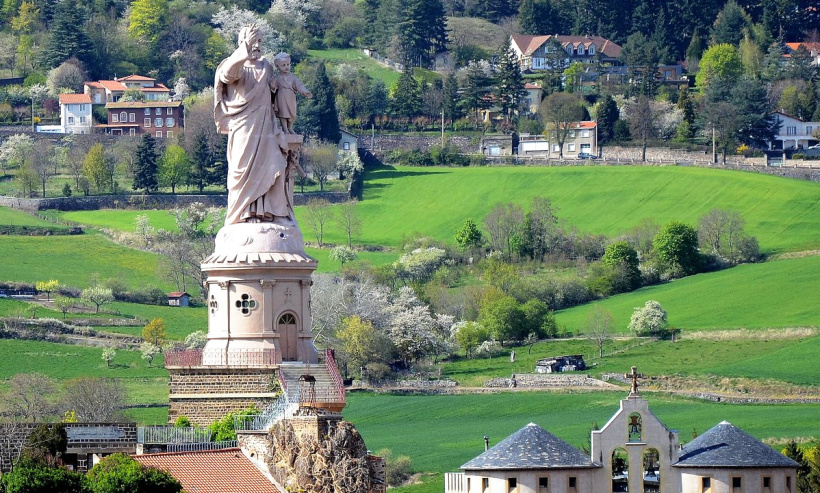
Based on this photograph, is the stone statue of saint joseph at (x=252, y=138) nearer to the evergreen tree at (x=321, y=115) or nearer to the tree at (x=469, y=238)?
the tree at (x=469, y=238)

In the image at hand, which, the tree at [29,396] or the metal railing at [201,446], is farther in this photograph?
the tree at [29,396]

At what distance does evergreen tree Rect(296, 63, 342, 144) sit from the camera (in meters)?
192

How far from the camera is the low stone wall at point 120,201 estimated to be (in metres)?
169

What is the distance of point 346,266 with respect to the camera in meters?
147

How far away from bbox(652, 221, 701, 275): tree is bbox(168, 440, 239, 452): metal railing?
104 m

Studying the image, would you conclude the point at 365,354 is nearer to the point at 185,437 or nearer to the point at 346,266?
the point at 346,266

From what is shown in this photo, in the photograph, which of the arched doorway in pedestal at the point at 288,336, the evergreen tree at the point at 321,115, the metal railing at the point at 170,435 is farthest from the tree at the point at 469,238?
the metal railing at the point at 170,435

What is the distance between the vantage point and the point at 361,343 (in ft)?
405

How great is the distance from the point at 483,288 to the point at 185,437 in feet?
315

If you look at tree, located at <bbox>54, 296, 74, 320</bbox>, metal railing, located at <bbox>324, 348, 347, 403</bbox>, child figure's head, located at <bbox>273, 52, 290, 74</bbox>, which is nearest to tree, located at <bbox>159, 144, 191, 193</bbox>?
tree, located at <bbox>54, 296, 74, 320</bbox>

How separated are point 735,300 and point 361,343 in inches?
952

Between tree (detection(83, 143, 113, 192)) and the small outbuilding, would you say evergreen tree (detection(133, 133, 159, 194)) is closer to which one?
tree (detection(83, 143, 113, 192))

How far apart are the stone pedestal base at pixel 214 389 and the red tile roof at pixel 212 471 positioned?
226 cm

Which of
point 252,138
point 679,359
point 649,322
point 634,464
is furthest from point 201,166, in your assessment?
point 634,464
